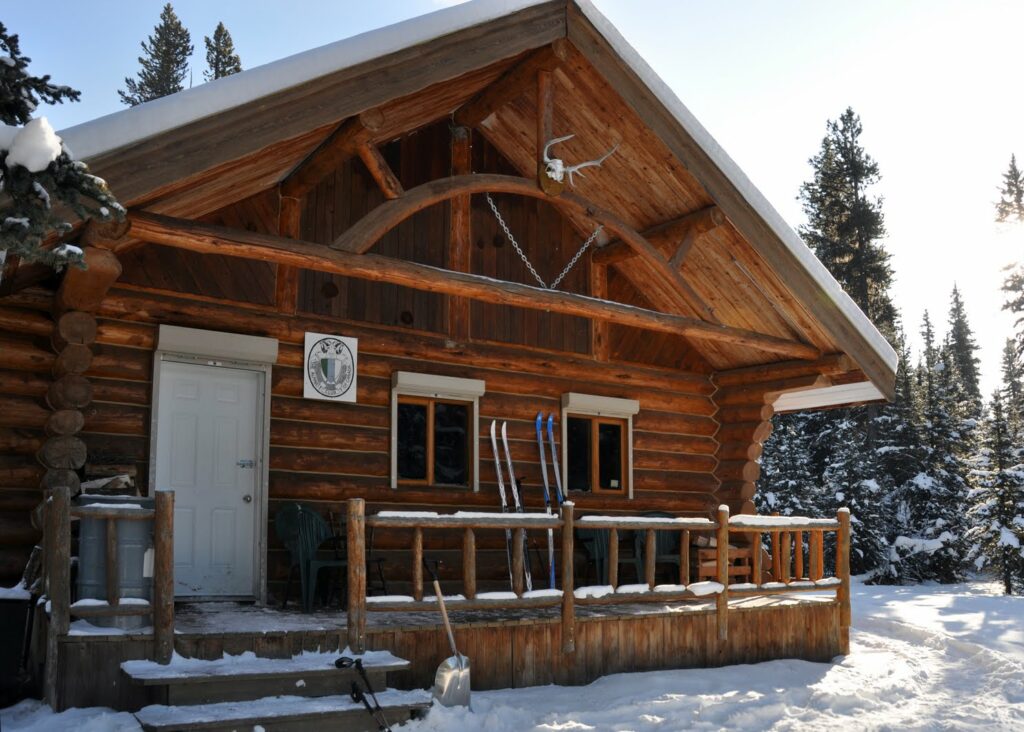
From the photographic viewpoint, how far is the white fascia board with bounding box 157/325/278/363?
8703mm

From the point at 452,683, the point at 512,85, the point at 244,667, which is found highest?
the point at 512,85

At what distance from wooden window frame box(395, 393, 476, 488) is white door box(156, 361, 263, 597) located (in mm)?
1617

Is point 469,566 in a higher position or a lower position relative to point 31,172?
lower

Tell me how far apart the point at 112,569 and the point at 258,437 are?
3.13 m

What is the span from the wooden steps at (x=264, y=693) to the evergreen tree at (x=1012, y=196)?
Answer: 1172 inches

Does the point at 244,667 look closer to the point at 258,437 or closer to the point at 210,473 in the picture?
the point at 210,473

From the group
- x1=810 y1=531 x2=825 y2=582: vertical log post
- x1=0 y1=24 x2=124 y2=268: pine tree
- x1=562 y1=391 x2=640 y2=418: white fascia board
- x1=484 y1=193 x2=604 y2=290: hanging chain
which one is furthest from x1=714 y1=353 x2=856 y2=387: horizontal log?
x1=0 y1=24 x2=124 y2=268: pine tree

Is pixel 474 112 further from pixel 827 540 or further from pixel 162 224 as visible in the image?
pixel 827 540

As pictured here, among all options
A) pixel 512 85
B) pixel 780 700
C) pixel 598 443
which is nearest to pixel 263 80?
pixel 512 85

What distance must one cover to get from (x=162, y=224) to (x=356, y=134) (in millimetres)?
1808

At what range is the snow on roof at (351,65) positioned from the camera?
643 centimetres

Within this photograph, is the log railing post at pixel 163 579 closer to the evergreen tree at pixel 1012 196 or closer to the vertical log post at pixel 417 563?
the vertical log post at pixel 417 563

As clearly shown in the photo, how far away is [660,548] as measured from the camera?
1116 centimetres

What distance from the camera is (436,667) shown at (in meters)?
7.14
